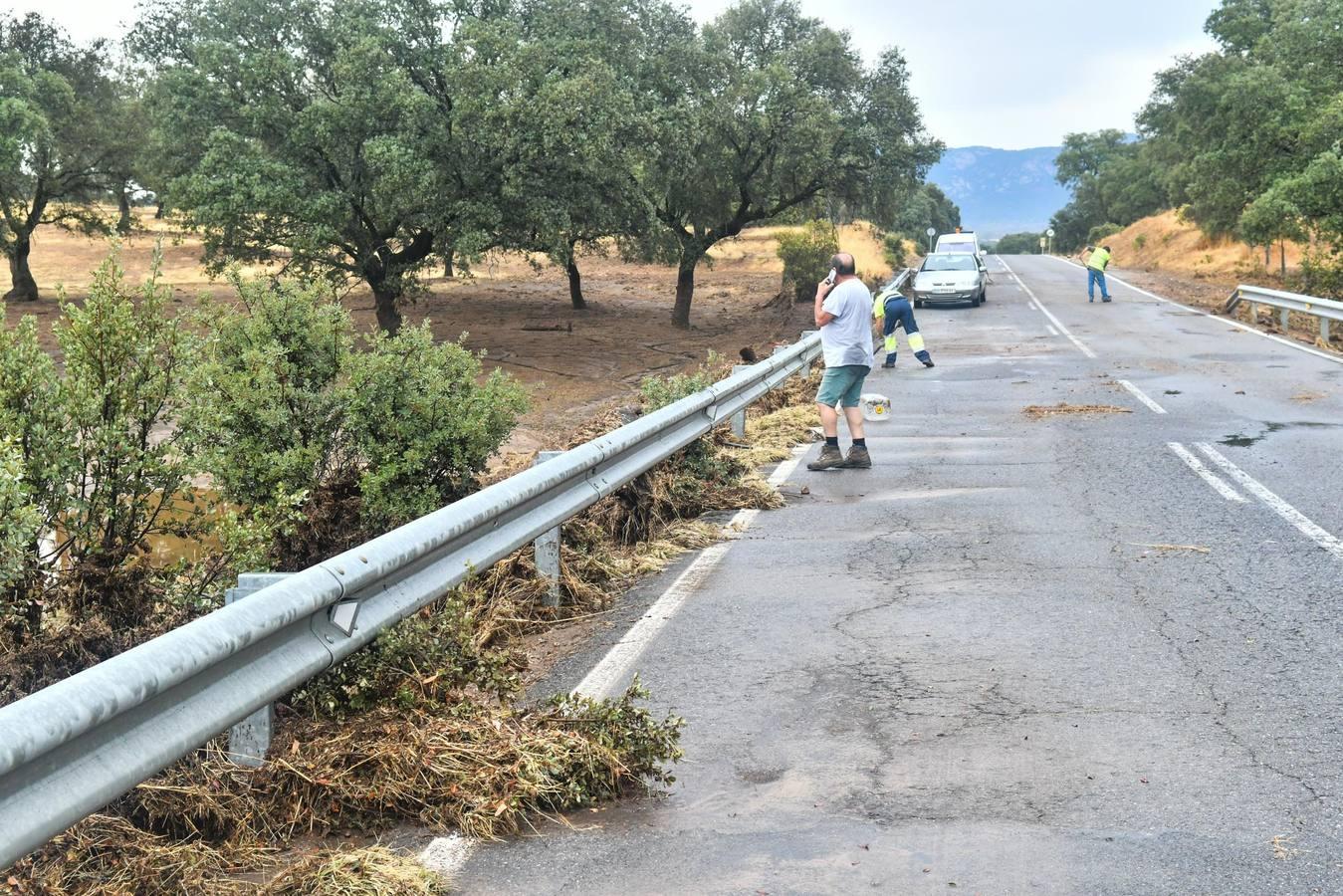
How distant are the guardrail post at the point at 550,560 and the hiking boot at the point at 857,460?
4670mm

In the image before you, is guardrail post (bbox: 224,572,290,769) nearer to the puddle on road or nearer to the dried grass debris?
the dried grass debris

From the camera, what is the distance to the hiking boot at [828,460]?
416 inches

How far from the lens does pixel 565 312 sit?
40.6 m

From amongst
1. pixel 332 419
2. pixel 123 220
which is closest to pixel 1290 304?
pixel 332 419

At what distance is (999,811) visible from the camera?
3.79m

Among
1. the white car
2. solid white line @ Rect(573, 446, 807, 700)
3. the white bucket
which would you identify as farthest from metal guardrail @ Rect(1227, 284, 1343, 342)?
solid white line @ Rect(573, 446, 807, 700)

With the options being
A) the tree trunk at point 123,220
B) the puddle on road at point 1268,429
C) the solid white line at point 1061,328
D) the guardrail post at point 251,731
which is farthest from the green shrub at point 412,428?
the tree trunk at point 123,220

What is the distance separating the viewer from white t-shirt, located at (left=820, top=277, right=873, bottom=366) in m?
10.6

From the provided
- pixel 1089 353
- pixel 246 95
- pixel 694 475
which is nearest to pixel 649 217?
pixel 246 95

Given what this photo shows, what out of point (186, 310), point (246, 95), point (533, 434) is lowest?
point (533, 434)

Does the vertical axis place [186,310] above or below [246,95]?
below

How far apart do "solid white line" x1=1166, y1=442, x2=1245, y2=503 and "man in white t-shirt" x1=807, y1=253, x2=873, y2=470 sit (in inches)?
102

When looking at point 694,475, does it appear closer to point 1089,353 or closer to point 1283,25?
point 1089,353

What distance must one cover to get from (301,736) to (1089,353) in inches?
743
